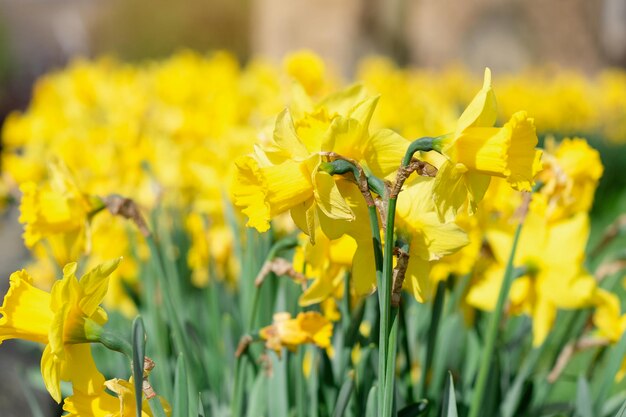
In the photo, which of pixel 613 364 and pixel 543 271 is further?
pixel 543 271

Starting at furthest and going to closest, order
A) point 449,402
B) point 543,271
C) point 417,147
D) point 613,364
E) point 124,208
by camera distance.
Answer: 1. point 543,271
2. point 124,208
3. point 613,364
4. point 449,402
5. point 417,147

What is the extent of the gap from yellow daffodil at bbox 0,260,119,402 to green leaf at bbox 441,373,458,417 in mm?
537

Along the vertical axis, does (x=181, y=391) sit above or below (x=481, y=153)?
below

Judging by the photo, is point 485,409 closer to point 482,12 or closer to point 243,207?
point 243,207

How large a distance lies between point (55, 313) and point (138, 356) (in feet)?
0.40

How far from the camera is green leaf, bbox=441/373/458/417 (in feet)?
3.91

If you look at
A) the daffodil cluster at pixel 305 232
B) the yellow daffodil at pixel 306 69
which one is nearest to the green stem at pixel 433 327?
the daffodil cluster at pixel 305 232

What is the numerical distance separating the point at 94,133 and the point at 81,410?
214 cm

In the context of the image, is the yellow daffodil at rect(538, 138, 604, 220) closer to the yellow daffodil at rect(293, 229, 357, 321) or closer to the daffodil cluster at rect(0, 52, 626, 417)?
the daffodil cluster at rect(0, 52, 626, 417)

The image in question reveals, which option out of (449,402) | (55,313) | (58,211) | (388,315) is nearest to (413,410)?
(449,402)

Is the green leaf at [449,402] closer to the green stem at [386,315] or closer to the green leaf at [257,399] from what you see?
the green stem at [386,315]

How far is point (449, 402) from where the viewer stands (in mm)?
1197

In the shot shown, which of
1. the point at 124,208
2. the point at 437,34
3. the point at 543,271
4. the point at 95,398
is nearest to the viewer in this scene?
the point at 95,398

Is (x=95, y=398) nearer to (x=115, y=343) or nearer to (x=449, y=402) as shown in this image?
(x=115, y=343)
